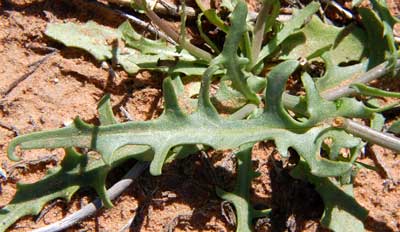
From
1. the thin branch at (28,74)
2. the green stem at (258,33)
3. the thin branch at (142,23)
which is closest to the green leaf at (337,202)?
the green stem at (258,33)

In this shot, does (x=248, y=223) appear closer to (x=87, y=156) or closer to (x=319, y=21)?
(x=87, y=156)

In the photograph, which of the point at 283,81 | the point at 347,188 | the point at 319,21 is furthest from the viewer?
the point at 319,21

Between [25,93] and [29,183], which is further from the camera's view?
[25,93]

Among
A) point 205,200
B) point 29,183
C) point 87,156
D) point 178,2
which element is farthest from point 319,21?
point 29,183

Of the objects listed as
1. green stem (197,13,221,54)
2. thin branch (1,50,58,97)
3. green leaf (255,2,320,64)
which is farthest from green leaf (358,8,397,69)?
thin branch (1,50,58,97)

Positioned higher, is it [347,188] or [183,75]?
[183,75]

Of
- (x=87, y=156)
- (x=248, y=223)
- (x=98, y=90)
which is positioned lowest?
(x=248, y=223)
